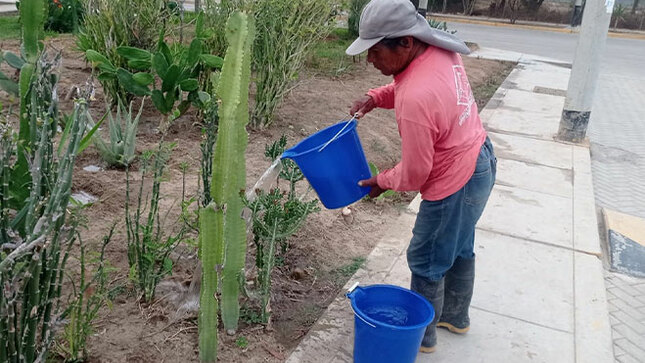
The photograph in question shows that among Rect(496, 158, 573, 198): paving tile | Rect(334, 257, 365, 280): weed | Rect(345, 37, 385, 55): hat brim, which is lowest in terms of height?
Rect(334, 257, 365, 280): weed

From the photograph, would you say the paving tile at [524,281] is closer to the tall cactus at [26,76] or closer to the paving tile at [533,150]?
the paving tile at [533,150]

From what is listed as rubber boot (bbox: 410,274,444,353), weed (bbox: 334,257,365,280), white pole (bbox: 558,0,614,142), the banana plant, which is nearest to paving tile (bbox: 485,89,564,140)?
white pole (bbox: 558,0,614,142)

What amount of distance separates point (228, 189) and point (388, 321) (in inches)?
37.1

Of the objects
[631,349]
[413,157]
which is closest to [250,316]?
[413,157]

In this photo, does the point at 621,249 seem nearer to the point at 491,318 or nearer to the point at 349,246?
the point at 491,318

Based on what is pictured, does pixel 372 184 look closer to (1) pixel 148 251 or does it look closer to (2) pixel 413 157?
(2) pixel 413 157

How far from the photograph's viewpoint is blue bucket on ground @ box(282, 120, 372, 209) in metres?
2.55

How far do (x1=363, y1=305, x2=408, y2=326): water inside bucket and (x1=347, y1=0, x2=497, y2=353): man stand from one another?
14 centimetres

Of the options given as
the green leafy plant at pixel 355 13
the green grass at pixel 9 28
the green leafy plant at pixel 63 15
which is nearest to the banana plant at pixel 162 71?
the green grass at pixel 9 28

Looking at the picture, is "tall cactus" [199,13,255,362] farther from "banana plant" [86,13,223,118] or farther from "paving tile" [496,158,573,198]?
"paving tile" [496,158,573,198]

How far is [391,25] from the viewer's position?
2.27m

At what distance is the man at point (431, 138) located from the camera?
7.48ft

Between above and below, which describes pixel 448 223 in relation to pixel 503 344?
above

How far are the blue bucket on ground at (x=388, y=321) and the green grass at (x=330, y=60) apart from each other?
5690 millimetres
